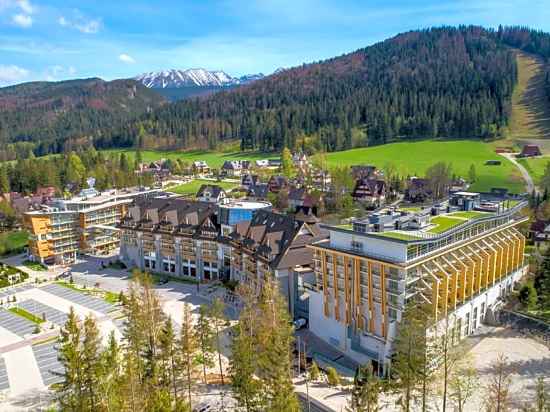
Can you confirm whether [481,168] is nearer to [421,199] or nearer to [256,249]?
[421,199]

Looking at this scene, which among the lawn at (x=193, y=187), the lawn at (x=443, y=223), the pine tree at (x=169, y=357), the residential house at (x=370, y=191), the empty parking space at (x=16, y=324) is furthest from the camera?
the lawn at (x=193, y=187)

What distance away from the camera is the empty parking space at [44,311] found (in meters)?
51.4

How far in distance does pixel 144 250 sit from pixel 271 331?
134ft

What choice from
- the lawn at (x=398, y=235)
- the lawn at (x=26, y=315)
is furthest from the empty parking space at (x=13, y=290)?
the lawn at (x=398, y=235)

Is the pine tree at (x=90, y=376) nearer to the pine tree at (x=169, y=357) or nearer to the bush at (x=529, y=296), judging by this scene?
the pine tree at (x=169, y=357)

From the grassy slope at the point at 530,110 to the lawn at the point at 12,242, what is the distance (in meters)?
134

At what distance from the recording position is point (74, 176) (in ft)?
397

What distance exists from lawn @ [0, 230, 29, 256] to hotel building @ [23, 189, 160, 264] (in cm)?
647

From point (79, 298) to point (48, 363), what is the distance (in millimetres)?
16182

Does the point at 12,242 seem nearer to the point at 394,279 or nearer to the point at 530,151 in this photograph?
the point at 394,279

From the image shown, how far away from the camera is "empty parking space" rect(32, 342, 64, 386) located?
3872 centimetres

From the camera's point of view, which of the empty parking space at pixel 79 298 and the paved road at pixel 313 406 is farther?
the empty parking space at pixel 79 298

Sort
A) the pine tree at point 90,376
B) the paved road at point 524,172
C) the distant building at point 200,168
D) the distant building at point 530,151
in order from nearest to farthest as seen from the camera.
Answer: the pine tree at point 90,376
the paved road at point 524,172
the distant building at point 530,151
the distant building at point 200,168

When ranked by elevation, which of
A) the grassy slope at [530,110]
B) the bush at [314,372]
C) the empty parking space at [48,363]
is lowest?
the empty parking space at [48,363]
